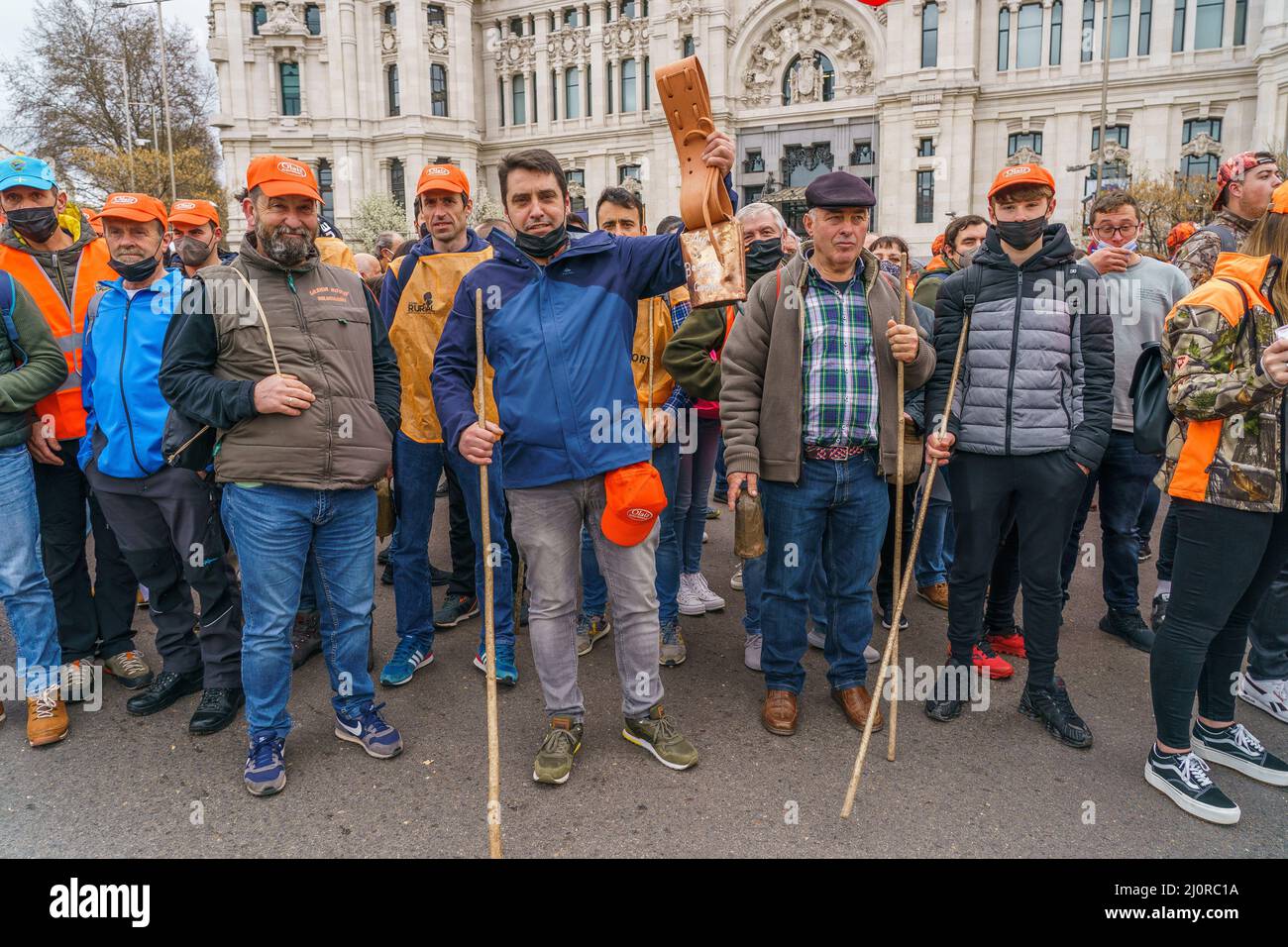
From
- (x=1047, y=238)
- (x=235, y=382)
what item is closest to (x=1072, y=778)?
(x=1047, y=238)

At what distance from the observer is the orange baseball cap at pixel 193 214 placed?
16.7ft

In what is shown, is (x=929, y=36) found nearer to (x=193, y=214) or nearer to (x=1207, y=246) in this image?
(x=1207, y=246)

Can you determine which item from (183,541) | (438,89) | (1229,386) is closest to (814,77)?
(438,89)

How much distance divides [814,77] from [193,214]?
45907 mm

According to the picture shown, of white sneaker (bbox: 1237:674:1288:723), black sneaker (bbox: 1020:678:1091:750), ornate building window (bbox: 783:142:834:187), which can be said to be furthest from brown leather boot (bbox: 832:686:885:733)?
ornate building window (bbox: 783:142:834:187)

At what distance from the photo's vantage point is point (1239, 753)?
3709 millimetres

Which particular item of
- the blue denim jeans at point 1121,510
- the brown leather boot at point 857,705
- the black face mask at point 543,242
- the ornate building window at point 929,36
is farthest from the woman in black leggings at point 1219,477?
the ornate building window at point 929,36

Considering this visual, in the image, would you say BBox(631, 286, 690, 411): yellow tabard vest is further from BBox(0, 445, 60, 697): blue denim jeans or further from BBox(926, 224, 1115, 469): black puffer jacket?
BBox(0, 445, 60, 697): blue denim jeans

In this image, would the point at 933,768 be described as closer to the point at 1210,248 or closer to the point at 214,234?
the point at 1210,248

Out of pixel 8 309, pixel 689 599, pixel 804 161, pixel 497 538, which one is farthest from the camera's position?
pixel 804 161

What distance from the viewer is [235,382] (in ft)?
11.3

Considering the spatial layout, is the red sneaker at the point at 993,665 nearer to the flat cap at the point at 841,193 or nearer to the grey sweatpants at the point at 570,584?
the grey sweatpants at the point at 570,584

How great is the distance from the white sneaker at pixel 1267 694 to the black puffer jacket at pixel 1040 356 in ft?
5.34

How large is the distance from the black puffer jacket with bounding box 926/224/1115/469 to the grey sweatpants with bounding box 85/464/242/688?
13.3ft
